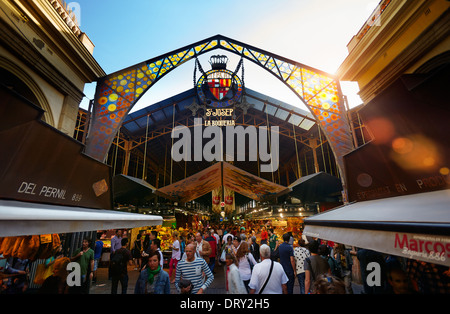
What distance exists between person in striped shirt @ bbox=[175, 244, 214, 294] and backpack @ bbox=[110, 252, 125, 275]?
2291 millimetres

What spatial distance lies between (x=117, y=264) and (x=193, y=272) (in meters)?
2.59

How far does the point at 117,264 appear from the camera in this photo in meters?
4.93

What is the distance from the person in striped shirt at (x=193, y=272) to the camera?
3400 millimetres

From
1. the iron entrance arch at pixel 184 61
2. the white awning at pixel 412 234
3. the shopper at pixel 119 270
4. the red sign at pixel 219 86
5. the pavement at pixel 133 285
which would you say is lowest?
the pavement at pixel 133 285

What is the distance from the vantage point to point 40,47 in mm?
4828

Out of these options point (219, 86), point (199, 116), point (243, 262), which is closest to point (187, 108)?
point (199, 116)

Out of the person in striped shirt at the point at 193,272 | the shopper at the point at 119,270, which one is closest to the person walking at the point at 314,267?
the person in striped shirt at the point at 193,272

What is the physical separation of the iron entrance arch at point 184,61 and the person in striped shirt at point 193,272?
10.9 feet

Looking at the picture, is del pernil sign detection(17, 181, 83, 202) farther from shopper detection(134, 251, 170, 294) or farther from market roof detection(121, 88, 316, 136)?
market roof detection(121, 88, 316, 136)

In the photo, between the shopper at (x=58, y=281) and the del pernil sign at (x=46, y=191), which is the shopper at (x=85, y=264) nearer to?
the shopper at (x=58, y=281)

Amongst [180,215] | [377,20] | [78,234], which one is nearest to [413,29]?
[377,20]

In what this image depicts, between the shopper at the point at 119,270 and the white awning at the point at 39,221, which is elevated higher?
the white awning at the point at 39,221
